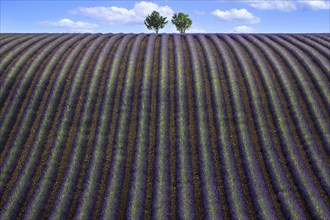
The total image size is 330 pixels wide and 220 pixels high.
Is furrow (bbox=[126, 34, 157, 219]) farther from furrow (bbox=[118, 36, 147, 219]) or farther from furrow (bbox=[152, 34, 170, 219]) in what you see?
furrow (bbox=[152, 34, 170, 219])

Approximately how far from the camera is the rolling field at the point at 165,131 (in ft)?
62.8

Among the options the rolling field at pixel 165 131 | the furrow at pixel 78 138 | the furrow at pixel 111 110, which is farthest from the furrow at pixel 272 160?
the furrow at pixel 78 138

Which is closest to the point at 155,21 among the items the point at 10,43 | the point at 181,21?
the point at 181,21

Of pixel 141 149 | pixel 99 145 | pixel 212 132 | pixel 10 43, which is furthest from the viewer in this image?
pixel 10 43

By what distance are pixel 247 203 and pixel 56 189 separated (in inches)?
473

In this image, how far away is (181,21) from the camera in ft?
323

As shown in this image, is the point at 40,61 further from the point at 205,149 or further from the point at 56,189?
the point at 205,149

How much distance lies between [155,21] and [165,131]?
79.4m

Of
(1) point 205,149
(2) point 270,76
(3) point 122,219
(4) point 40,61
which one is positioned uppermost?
(4) point 40,61

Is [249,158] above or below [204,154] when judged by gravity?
below

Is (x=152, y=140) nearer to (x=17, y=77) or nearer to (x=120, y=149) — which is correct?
(x=120, y=149)

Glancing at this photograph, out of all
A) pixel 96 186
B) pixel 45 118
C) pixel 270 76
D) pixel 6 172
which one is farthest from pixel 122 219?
pixel 270 76

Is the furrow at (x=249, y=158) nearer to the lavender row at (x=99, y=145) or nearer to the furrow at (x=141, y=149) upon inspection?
the furrow at (x=141, y=149)

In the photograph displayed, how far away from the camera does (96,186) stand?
798 inches
